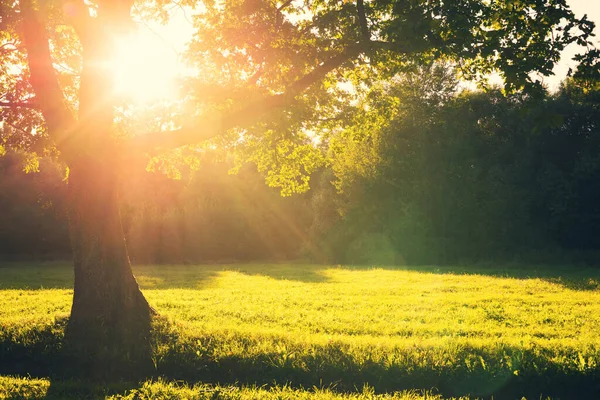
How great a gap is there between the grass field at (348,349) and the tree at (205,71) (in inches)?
47.3

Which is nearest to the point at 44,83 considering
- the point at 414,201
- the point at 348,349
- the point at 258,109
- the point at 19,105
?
the point at 19,105

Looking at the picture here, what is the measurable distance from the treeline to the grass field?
77.9 feet

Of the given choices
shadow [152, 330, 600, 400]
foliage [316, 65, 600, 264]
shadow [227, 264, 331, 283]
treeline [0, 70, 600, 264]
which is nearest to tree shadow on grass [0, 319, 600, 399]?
shadow [152, 330, 600, 400]

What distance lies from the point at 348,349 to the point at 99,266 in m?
6.52

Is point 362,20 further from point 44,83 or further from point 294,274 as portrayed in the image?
point 294,274

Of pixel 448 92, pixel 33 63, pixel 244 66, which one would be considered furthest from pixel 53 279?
pixel 448 92

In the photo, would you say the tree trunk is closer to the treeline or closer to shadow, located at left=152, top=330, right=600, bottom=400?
shadow, located at left=152, top=330, right=600, bottom=400

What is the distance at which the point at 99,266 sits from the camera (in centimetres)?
1202

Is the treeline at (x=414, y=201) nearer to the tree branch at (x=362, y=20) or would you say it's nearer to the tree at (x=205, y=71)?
the tree at (x=205, y=71)

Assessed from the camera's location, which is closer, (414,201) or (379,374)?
(379,374)

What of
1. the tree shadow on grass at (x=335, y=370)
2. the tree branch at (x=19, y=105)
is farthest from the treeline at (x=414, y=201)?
the tree shadow on grass at (x=335, y=370)

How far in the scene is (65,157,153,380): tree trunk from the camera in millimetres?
11383

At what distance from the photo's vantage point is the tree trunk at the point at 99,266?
11383 millimetres

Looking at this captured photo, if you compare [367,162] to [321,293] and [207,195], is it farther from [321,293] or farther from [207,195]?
[321,293]
